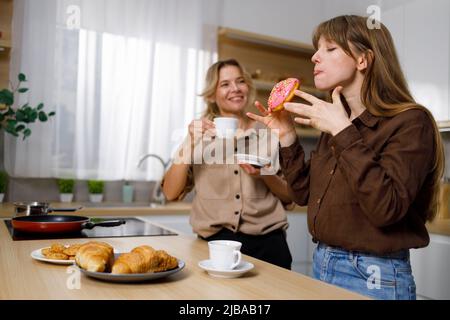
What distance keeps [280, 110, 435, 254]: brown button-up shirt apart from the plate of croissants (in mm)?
500

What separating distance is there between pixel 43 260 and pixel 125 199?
2228 millimetres

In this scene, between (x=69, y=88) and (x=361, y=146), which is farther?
(x=69, y=88)

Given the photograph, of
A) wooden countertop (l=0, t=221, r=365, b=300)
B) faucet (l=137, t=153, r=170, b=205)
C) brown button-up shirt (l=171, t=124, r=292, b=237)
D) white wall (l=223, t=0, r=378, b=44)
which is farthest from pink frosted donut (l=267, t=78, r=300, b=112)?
white wall (l=223, t=0, r=378, b=44)

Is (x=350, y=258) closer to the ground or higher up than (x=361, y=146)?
closer to the ground

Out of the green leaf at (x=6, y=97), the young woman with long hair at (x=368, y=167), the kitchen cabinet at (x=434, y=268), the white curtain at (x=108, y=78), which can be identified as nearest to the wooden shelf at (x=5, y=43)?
the white curtain at (x=108, y=78)

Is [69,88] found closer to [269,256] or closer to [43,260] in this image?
[269,256]

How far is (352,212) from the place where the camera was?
129 centimetres

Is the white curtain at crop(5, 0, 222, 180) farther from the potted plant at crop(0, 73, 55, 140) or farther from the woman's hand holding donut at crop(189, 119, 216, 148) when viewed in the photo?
the woman's hand holding donut at crop(189, 119, 216, 148)

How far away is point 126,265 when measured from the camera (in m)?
0.98

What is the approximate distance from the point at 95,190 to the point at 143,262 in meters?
2.38

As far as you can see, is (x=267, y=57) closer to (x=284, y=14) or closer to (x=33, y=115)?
(x=284, y=14)

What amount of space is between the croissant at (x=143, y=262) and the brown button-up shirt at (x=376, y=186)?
516 mm

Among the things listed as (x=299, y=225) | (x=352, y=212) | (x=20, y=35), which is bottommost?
(x=299, y=225)
